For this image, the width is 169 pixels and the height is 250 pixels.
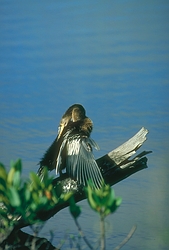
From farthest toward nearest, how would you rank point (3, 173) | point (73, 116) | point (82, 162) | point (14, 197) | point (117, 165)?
1. point (73, 116)
2. point (82, 162)
3. point (117, 165)
4. point (3, 173)
5. point (14, 197)

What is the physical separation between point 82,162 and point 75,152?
8 cm

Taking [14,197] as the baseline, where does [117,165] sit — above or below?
above

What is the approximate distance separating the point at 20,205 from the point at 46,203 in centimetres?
14

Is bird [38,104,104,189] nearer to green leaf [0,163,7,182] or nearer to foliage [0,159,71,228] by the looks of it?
foliage [0,159,71,228]

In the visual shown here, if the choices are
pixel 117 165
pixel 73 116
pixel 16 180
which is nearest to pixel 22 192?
pixel 16 180

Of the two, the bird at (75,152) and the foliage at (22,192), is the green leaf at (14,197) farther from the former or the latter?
the bird at (75,152)

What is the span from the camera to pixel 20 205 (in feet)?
6.80

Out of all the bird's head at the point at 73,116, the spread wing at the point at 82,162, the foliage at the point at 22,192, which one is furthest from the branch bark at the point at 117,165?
the foliage at the point at 22,192

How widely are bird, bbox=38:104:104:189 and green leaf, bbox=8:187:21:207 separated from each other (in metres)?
1.37

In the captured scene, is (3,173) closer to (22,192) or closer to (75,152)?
(22,192)

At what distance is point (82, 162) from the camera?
3.56m

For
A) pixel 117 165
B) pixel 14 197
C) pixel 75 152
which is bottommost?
pixel 14 197

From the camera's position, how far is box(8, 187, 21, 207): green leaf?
6.56 feet

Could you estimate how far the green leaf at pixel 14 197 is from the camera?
6.56ft
